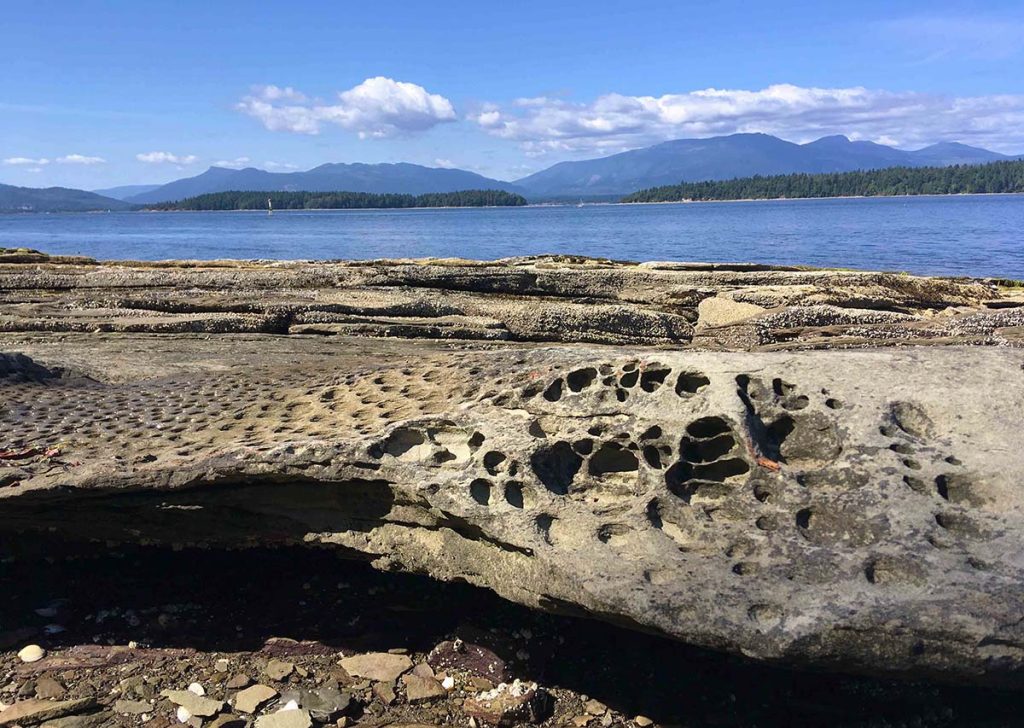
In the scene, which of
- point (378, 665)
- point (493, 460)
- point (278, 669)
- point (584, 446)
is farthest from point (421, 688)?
point (584, 446)

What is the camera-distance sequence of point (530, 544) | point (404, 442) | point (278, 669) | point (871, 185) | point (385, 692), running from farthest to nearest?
point (871, 185) → point (404, 442) → point (278, 669) → point (385, 692) → point (530, 544)

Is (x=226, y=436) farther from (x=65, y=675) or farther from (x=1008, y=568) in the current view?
(x=1008, y=568)

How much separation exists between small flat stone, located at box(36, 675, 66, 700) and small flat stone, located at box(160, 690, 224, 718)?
1.64 feet

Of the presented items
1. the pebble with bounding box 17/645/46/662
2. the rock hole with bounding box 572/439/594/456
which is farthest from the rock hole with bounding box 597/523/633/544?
the pebble with bounding box 17/645/46/662

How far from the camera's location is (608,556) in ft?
11.7

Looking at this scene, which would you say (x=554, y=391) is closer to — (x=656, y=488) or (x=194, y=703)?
(x=656, y=488)

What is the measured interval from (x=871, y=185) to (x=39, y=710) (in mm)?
162063

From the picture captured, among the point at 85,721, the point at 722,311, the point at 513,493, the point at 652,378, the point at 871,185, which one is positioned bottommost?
the point at 85,721

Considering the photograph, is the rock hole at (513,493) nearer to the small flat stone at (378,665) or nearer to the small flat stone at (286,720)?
the small flat stone at (378,665)

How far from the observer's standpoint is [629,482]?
3920mm

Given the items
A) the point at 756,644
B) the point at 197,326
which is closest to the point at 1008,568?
the point at 756,644

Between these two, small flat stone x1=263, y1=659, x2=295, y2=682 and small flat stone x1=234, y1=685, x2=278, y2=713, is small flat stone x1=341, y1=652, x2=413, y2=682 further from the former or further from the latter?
small flat stone x1=234, y1=685, x2=278, y2=713

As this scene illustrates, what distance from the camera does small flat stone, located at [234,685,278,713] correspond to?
3834 millimetres

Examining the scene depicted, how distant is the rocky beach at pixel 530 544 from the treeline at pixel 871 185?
148976 mm
